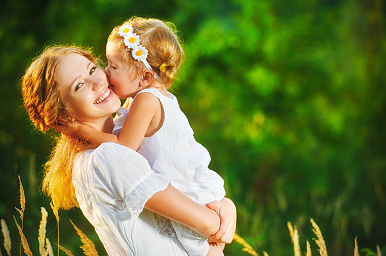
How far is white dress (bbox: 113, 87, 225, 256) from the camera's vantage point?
1.89 metres

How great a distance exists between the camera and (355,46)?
995 cm

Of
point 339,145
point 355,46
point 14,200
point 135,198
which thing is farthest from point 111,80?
point 355,46

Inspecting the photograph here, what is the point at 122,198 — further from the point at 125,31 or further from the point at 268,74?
the point at 268,74

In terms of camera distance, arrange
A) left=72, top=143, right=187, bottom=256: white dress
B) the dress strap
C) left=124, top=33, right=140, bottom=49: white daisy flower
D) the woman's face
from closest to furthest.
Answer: left=72, top=143, right=187, bottom=256: white dress → the woman's face → the dress strap → left=124, top=33, right=140, bottom=49: white daisy flower

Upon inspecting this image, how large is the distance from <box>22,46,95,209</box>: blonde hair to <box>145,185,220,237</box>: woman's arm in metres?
0.37

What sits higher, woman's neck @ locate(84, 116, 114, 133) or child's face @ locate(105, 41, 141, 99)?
child's face @ locate(105, 41, 141, 99)

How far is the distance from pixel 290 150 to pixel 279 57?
5.52 feet

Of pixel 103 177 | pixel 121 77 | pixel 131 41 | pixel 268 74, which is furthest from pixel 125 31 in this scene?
pixel 268 74

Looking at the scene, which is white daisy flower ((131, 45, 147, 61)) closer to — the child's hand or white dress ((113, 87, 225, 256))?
white dress ((113, 87, 225, 256))

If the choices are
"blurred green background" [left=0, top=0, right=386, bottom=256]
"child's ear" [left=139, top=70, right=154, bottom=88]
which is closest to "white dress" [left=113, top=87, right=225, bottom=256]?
"child's ear" [left=139, top=70, right=154, bottom=88]

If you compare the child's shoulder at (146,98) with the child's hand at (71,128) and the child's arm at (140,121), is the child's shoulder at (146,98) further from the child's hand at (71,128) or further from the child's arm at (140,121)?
the child's hand at (71,128)

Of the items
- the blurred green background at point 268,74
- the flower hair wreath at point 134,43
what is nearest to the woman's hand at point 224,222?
the flower hair wreath at point 134,43

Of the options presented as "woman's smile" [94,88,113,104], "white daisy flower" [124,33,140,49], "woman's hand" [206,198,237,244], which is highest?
"white daisy flower" [124,33,140,49]

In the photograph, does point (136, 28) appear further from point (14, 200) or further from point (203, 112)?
point (203, 112)
